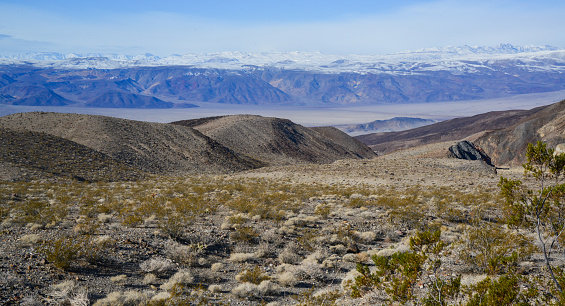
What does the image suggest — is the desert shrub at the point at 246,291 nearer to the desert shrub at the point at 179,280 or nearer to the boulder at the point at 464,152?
the desert shrub at the point at 179,280

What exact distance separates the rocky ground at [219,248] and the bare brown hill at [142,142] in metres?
23.9

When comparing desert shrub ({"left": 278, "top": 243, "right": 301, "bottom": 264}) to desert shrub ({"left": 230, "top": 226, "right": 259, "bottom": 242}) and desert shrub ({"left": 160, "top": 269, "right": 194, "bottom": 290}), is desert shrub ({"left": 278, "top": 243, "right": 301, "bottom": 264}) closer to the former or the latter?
desert shrub ({"left": 230, "top": 226, "right": 259, "bottom": 242})

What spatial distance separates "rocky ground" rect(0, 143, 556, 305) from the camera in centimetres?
855

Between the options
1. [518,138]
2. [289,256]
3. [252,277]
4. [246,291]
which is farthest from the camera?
[518,138]

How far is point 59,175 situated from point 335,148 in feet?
231

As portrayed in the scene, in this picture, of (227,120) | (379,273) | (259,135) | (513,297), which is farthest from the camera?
(227,120)

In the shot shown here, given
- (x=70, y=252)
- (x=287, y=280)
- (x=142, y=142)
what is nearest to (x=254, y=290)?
(x=287, y=280)

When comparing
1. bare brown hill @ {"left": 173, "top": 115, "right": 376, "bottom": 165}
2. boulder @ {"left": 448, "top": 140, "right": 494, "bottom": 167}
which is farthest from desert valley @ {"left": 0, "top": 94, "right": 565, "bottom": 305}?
bare brown hill @ {"left": 173, "top": 115, "right": 376, "bottom": 165}

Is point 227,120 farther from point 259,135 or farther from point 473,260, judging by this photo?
point 473,260

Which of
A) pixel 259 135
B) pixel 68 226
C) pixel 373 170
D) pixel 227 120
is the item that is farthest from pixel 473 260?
pixel 227 120

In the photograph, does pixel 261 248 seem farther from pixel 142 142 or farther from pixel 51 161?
pixel 142 142

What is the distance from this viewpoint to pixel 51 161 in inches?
1287

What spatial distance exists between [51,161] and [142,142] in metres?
16.8

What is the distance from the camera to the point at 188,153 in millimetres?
51344
